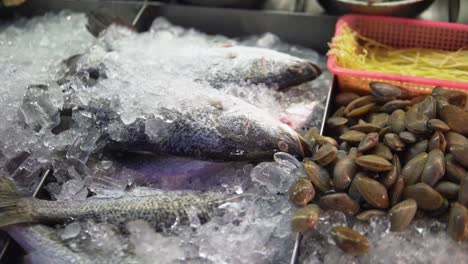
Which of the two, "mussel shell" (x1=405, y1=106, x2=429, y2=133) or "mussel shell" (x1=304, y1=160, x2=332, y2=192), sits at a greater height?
"mussel shell" (x1=405, y1=106, x2=429, y2=133)

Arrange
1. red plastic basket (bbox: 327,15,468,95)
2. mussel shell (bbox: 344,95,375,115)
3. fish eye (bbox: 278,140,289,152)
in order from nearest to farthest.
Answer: fish eye (bbox: 278,140,289,152) < mussel shell (bbox: 344,95,375,115) < red plastic basket (bbox: 327,15,468,95)

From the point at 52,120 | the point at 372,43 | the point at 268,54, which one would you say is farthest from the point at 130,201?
the point at 372,43

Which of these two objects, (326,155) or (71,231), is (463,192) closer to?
(326,155)

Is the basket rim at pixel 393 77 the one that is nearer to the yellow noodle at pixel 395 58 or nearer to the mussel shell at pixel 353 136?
the yellow noodle at pixel 395 58

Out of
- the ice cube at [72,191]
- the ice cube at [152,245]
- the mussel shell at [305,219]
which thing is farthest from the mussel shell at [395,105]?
the ice cube at [72,191]

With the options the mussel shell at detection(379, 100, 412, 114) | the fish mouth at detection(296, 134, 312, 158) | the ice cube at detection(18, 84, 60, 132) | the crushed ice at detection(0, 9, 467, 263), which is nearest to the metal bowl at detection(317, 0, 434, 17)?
the crushed ice at detection(0, 9, 467, 263)

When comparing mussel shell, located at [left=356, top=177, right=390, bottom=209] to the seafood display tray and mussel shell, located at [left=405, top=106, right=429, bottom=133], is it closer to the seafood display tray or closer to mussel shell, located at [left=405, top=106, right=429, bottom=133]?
mussel shell, located at [left=405, top=106, right=429, bottom=133]

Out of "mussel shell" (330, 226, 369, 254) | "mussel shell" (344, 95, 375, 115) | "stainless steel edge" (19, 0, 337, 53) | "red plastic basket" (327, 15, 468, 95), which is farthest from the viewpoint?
"stainless steel edge" (19, 0, 337, 53)
